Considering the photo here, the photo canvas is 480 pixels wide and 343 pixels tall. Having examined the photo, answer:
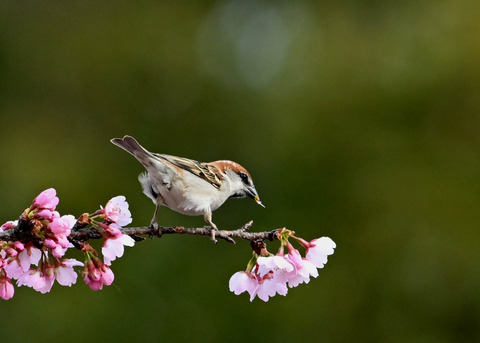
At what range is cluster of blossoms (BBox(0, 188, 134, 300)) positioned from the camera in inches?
84.7

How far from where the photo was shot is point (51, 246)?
2143 millimetres

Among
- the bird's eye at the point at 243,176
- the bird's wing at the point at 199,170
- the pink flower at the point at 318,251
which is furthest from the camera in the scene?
the bird's eye at the point at 243,176

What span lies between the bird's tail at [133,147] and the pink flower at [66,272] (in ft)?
1.71

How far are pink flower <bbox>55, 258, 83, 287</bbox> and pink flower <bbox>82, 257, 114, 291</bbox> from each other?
0.04 m

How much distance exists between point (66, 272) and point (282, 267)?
0.68 metres

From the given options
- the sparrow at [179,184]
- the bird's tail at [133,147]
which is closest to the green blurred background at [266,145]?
the sparrow at [179,184]

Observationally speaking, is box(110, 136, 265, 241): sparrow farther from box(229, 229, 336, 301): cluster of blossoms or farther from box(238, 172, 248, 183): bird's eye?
box(229, 229, 336, 301): cluster of blossoms

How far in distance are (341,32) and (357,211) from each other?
5585 mm

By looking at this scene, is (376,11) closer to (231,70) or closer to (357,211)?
(231,70)

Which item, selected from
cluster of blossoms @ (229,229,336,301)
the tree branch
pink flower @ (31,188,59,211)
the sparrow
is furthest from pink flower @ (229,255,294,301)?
pink flower @ (31,188,59,211)

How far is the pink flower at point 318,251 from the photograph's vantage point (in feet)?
8.21

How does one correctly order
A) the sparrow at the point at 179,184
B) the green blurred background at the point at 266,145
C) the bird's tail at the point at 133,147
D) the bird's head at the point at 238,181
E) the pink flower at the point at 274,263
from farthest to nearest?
the green blurred background at the point at 266,145 < the bird's head at the point at 238,181 < the sparrow at the point at 179,184 < the bird's tail at the point at 133,147 < the pink flower at the point at 274,263

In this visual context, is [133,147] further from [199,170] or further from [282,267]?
[282,267]

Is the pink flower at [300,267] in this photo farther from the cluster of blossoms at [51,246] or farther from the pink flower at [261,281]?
the cluster of blossoms at [51,246]
